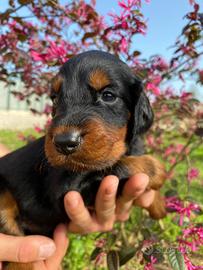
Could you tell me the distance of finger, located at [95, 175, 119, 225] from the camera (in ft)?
4.98

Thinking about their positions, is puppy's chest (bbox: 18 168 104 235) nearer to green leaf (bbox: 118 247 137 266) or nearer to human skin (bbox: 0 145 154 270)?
human skin (bbox: 0 145 154 270)

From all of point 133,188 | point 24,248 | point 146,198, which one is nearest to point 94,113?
point 133,188

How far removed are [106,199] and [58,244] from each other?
553 millimetres

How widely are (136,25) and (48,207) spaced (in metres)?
1.02

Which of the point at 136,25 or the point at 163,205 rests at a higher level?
the point at 136,25

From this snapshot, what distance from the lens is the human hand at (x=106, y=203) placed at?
60.7 inches

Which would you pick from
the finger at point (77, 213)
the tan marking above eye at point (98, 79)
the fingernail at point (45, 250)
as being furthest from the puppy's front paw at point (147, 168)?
the fingernail at point (45, 250)

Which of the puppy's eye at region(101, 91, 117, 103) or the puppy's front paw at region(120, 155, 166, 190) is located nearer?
the puppy's eye at region(101, 91, 117, 103)

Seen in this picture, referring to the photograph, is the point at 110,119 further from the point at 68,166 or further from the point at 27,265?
the point at 27,265

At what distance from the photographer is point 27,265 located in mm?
1878

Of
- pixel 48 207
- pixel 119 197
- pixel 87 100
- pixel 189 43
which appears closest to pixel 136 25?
pixel 189 43

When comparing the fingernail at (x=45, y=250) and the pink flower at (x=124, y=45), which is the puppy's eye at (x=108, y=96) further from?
the fingernail at (x=45, y=250)

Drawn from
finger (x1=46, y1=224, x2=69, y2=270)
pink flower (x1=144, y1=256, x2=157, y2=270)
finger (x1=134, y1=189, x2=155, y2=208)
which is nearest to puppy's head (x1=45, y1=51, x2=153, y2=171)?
finger (x1=134, y1=189, x2=155, y2=208)

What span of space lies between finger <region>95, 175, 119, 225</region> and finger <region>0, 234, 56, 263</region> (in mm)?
282
